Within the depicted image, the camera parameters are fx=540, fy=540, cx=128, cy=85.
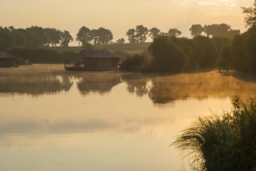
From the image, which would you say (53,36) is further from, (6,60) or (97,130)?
(97,130)

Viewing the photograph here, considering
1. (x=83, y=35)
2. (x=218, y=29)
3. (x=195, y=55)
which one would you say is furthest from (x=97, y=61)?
(x=218, y=29)

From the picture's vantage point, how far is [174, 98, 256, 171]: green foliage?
→ 345 inches

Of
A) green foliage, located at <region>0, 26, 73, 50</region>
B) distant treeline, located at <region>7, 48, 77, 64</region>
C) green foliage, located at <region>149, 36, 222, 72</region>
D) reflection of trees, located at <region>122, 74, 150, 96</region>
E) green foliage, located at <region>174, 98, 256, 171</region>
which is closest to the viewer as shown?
green foliage, located at <region>174, 98, 256, 171</region>

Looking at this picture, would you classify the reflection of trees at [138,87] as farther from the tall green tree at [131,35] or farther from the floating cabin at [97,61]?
the tall green tree at [131,35]

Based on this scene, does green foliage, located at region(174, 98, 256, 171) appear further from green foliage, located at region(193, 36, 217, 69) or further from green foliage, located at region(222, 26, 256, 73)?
green foliage, located at region(193, 36, 217, 69)

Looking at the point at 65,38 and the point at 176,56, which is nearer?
the point at 176,56

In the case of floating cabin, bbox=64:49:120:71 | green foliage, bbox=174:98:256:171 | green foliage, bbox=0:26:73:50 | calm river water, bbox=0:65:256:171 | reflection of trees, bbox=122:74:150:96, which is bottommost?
calm river water, bbox=0:65:256:171

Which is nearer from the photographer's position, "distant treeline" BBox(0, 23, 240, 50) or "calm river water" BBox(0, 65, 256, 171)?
"calm river water" BBox(0, 65, 256, 171)

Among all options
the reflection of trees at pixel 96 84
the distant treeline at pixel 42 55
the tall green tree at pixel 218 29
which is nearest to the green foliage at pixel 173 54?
the reflection of trees at pixel 96 84

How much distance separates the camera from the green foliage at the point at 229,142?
877 centimetres

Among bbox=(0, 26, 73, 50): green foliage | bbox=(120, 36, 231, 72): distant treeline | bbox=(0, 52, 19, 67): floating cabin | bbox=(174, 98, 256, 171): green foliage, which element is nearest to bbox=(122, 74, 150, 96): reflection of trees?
bbox=(120, 36, 231, 72): distant treeline

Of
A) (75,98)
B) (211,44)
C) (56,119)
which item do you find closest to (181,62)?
(211,44)

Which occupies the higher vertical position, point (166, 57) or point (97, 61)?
point (166, 57)

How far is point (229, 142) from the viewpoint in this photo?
350 inches
